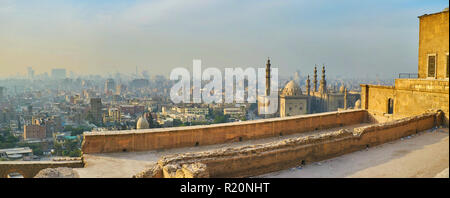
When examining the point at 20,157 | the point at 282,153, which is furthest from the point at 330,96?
the point at 282,153

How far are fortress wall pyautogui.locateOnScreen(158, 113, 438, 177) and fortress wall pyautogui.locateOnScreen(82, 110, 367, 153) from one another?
1.41 metres

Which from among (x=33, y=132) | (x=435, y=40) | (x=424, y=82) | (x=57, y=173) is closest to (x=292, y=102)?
(x=33, y=132)

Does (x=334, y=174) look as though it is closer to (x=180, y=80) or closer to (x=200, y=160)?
(x=200, y=160)

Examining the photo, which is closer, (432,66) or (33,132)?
(432,66)

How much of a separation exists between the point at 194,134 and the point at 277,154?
2.06 metres

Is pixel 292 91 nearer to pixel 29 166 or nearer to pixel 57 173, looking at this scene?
pixel 29 166

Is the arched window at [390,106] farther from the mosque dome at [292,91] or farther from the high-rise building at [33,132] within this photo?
the high-rise building at [33,132]

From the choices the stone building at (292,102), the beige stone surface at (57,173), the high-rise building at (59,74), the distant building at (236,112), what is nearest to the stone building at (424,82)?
the beige stone surface at (57,173)

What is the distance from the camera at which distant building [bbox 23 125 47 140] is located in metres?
46.2

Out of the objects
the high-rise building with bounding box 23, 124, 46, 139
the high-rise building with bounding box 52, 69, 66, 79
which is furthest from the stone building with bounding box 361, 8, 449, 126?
the high-rise building with bounding box 52, 69, 66, 79

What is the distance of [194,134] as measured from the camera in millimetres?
6906
